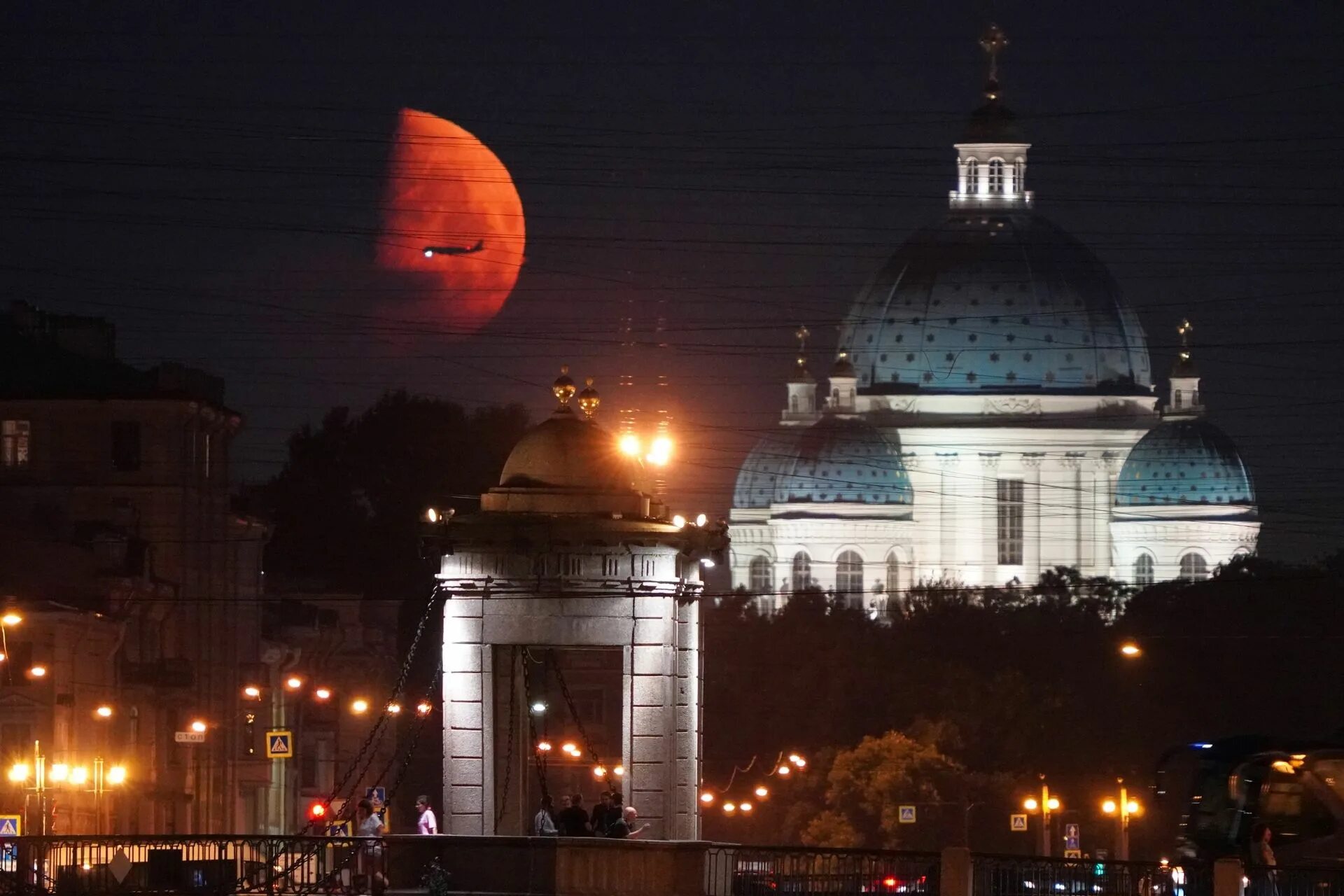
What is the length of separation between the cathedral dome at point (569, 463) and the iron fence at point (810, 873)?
5.36 m

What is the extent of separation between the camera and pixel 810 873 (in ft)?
156

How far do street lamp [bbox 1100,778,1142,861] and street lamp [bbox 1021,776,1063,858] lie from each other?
4.02ft

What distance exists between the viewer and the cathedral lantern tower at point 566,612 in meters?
49.4

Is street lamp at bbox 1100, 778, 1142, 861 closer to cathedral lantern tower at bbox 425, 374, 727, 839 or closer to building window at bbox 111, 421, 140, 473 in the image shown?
building window at bbox 111, 421, 140, 473

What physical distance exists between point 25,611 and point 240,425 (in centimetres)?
2094

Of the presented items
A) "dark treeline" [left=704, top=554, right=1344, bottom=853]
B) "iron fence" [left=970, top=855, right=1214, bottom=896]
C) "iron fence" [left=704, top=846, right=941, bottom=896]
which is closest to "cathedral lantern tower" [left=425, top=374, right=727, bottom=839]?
"iron fence" [left=704, top=846, right=941, bottom=896]

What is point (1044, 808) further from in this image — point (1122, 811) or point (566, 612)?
point (566, 612)

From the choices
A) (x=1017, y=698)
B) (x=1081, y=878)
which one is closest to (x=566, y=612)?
(x=1081, y=878)

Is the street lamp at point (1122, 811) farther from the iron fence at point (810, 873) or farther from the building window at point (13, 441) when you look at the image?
the iron fence at point (810, 873)

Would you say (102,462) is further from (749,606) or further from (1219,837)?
(749,606)

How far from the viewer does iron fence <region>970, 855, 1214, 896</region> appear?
47.2 metres

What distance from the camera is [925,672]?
132 m

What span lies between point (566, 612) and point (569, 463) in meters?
2.22

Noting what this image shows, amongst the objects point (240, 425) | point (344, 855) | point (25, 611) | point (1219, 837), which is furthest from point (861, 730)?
point (344, 855)
